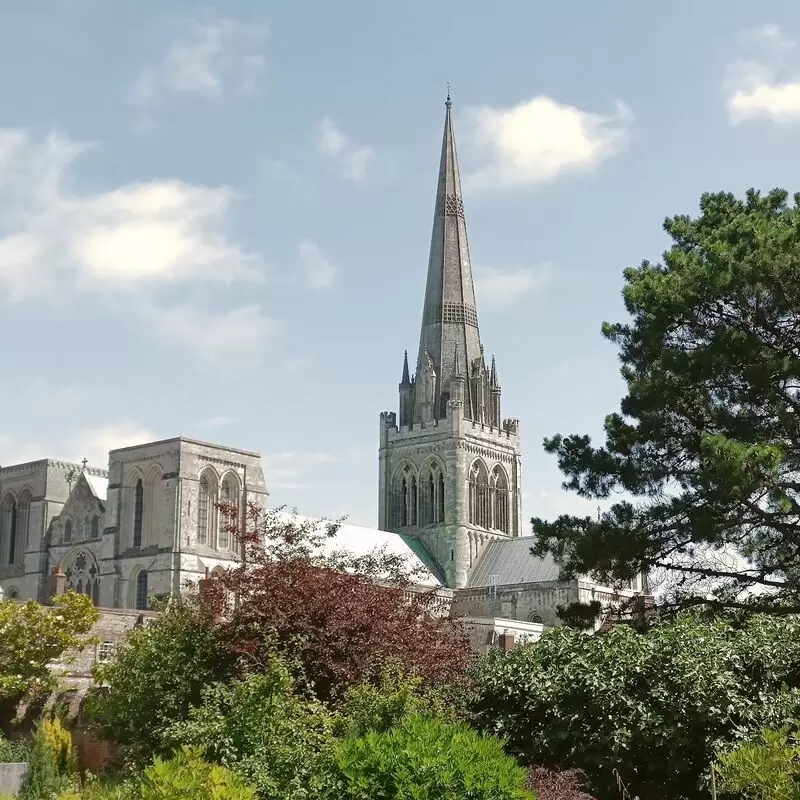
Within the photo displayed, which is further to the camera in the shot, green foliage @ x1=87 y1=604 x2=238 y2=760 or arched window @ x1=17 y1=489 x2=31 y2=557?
arched window @ x1=17 y1=489 x2=31 y2=557

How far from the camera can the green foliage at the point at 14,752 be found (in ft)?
83.5

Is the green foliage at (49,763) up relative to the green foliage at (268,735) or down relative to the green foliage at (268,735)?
down

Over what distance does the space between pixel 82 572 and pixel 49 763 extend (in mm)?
42994

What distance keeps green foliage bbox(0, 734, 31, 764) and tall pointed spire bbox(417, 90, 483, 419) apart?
187ft

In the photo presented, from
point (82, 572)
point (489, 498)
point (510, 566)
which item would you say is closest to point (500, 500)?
point (489, 498)

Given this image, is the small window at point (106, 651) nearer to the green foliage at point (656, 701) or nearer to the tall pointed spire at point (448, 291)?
the green foliage at point (656, 701)

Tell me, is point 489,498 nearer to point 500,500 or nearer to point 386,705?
point 500,500

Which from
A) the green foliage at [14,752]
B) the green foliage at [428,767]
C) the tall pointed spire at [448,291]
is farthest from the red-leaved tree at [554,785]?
the tall pointed spire at [448,291]

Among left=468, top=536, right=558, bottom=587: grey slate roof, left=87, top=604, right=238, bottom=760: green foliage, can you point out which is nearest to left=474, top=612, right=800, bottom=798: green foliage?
left=87, top=604, right=238, bottom=760: green foliage

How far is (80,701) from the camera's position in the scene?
30.4 meters

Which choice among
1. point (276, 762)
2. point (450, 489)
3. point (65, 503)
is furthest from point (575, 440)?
point (450, 489)

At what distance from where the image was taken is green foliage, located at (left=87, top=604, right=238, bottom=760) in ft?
74.0

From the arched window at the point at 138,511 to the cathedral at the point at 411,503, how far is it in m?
0.06

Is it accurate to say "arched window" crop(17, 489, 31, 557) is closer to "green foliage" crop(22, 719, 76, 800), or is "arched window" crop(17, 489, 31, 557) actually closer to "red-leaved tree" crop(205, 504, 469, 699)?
"green foliage" crop(22, 719, 76, 800)
